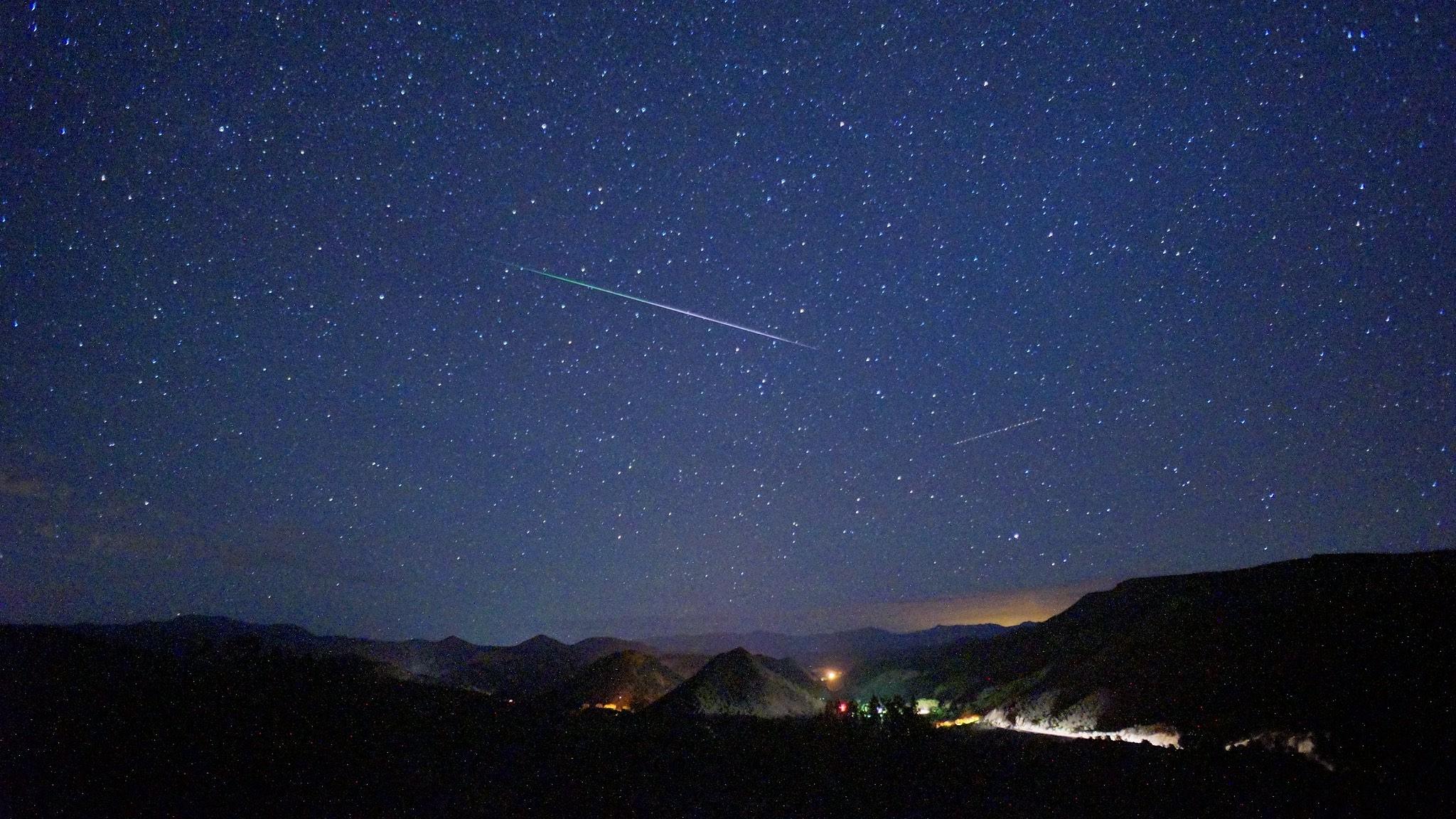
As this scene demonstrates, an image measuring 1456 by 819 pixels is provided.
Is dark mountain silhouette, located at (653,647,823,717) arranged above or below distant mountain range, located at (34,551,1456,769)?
below

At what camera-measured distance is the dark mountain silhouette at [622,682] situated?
42625 mm

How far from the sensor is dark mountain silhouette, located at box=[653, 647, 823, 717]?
33875mm

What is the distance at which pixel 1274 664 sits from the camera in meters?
20.2

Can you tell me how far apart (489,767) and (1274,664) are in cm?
2144

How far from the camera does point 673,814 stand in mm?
13148

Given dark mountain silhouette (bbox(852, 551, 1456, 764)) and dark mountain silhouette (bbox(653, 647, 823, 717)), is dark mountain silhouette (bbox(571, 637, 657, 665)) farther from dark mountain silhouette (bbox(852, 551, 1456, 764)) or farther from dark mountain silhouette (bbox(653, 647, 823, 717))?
dark mountain silhouette (bbox(852, 551, 1456, 764))

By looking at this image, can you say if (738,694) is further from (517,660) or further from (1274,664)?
(517,660)

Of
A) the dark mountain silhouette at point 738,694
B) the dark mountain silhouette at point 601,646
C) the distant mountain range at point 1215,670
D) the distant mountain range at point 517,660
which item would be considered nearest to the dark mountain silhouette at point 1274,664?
the distant mountain range at point 1215,670

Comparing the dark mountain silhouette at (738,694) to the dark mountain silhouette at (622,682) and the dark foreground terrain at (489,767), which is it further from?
the dark foreground terrain at (489,767)

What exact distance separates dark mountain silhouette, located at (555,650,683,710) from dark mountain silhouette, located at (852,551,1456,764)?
20118 millimetres

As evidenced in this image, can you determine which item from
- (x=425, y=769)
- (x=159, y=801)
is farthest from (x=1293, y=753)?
(x=159, y=801)

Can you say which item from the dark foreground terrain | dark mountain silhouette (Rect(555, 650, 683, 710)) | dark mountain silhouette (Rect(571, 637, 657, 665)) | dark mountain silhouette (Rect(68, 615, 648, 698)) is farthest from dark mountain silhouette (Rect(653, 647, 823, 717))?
dark mountain silhouette (Rect(571, 637, 657, 665))

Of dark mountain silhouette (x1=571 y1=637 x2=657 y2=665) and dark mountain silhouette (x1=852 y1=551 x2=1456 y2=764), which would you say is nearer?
dark mountain silhouette (x1=852 y1=551 x2=1456 y2=764)

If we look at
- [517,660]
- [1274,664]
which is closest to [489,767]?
[1274,664]
